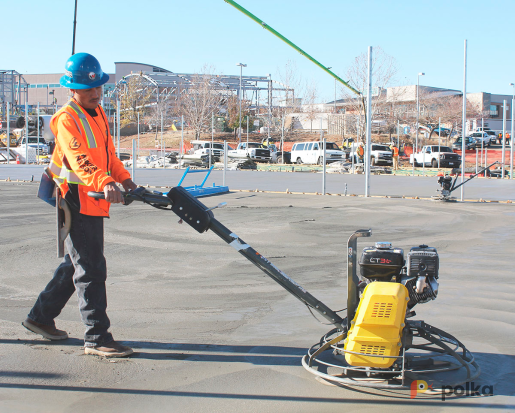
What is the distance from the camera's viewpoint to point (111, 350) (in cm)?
414

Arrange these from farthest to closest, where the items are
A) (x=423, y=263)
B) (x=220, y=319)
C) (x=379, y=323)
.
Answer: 1. (x=220, y=319)
2. (x=423, y=263)
3. (x=379, y=323)

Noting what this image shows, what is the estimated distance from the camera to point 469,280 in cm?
681

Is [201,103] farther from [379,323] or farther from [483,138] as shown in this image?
[379,323]

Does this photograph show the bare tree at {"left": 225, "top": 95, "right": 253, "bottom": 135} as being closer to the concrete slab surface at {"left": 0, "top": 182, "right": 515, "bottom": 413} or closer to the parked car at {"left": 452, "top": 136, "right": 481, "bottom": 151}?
the parked car at {"left": 452, "top": 136, "right": 481, "bottom": 151}

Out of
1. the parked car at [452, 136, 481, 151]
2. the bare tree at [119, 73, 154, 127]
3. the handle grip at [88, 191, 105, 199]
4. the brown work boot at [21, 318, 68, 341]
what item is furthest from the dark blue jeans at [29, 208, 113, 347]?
the bare tree at [119, 73, 154, 127]

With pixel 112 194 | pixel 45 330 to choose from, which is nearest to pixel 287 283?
pixel 112 194

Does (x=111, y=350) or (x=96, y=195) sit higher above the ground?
(x=96, y=195)

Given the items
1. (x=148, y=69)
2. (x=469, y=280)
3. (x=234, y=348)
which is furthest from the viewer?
(x=148, y=69)

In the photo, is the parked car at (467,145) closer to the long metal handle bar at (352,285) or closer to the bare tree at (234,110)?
the bare tree at (234,110)

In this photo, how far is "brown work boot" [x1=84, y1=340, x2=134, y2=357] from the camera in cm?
413

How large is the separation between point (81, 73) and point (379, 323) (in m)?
2.74

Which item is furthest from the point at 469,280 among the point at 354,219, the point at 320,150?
the point at 320,150

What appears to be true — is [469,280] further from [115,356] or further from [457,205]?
[457,205]

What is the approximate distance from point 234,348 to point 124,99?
236ft
